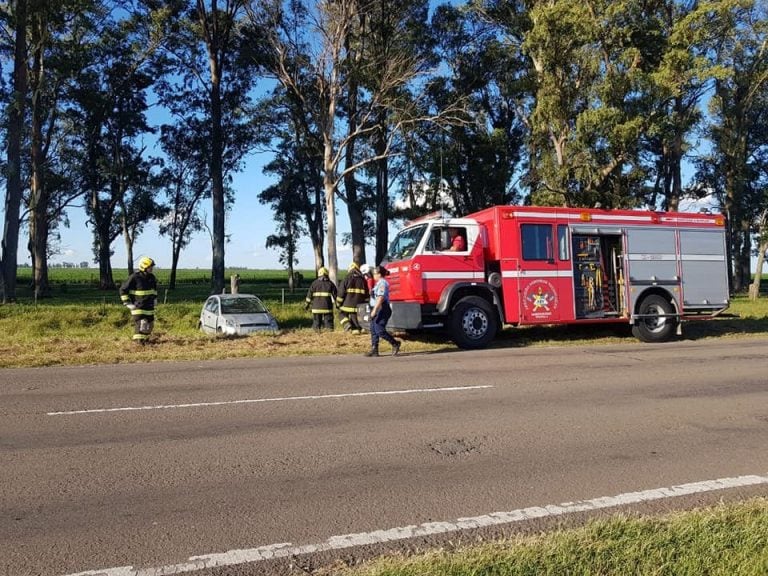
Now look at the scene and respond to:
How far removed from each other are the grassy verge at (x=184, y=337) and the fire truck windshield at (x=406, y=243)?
6.84 feet

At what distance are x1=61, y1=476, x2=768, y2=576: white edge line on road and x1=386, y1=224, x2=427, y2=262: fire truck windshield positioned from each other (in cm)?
970

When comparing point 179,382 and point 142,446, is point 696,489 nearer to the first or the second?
point 142,446

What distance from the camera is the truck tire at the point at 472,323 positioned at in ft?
46.2

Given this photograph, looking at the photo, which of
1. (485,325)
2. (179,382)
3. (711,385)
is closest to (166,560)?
(179,382)

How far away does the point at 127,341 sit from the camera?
14.9m

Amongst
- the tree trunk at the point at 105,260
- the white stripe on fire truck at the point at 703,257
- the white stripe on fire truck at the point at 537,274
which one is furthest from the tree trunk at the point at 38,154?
the white stripe on fire truck at the point at 703,257

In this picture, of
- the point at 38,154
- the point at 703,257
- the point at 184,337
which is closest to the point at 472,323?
the point at 703,257

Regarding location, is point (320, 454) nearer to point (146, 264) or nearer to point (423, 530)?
point (423, 530)

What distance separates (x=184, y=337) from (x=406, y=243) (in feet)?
18.9

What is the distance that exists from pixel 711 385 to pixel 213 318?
1365cm

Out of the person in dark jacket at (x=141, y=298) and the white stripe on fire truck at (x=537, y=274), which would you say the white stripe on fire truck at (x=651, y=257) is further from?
the person in dark jacket at (x=141, y=298)

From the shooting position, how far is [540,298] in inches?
582

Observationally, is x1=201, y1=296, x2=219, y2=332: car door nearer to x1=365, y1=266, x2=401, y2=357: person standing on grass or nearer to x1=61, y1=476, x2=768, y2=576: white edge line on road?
x1=365, y1=266, x2=401, y2=357: person standing on grass

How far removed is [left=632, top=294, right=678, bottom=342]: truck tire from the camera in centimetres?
1598
